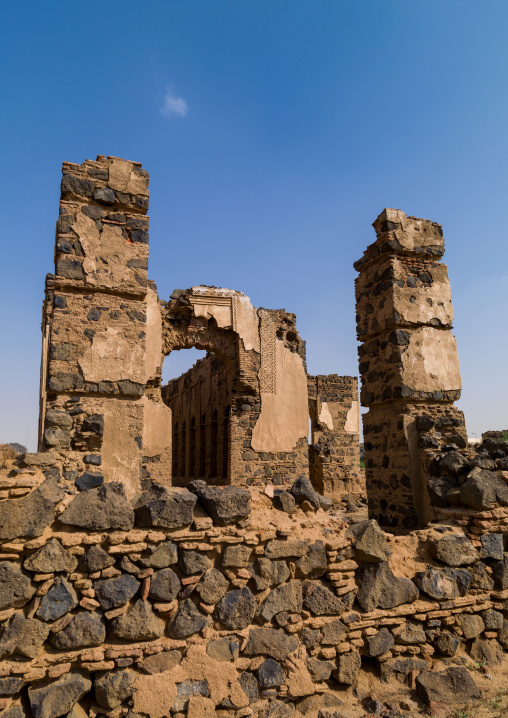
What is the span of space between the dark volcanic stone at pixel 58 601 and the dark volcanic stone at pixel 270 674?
4.06 ft

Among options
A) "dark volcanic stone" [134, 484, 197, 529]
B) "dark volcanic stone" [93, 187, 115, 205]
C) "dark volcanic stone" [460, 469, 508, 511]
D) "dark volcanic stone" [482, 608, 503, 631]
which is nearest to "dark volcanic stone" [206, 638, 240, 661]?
"dark volcanic stone" [134, 484, 197, 529]

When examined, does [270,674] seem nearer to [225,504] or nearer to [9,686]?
[225,504]

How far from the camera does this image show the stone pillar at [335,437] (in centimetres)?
1512

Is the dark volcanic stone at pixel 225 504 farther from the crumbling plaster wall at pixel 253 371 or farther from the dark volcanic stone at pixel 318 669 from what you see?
the crumbling plaster wall at pixel 253 371

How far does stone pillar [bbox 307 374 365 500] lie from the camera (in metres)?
15.1

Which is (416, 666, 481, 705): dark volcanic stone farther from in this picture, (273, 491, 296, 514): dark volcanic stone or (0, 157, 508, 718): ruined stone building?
(273, 491, 296, 514): dark volcanic stone

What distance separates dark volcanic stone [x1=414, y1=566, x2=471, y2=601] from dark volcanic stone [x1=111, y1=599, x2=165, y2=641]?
2.03 m

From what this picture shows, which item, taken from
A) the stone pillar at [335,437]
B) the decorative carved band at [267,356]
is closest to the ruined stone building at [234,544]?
the decorative carved band at [267,356]

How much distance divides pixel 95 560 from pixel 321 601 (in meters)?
1.56

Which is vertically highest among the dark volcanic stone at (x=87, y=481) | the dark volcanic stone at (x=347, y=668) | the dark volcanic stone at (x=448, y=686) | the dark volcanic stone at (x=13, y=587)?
the dark volcanic stone at (x=87, y=481)

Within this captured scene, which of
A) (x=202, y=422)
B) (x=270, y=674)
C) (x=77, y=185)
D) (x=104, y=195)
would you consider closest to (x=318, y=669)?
(x=270, y=674)

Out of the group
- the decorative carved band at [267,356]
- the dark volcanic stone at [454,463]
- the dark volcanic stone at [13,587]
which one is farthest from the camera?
the decorative carved band at [267,356]

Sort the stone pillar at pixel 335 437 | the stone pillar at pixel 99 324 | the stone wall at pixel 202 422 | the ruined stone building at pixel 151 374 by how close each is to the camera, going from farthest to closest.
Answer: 1. the stone pillar at pixel 335 437
2. the stone wall at pixel 202 422
3. the ruined stone building at pixel 151 374
4. the stone pillar at pixel 99 324

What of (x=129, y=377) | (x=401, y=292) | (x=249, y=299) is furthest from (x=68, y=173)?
(x=249, y=299)
